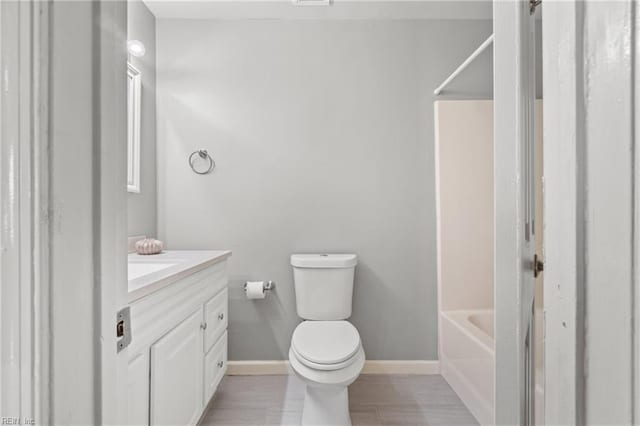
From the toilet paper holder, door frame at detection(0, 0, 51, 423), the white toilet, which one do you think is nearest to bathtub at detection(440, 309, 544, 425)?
the white toilet

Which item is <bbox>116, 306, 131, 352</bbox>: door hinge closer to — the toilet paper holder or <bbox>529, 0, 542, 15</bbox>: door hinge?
<bbox>529, 0, 542, 15</bbox>: door hinge

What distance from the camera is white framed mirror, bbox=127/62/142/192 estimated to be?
172 cm

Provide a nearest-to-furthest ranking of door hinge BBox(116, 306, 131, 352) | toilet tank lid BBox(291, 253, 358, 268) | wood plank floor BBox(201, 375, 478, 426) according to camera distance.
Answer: door hinge BBox(116, 306, 131, 352)
wood plank floor BBox(201, 375, 478, 426)
toilet tank lid BBox(291, 253, 358, 268)

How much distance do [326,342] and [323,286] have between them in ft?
1.33

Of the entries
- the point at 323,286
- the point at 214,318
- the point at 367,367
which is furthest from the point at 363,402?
the point at 214,318

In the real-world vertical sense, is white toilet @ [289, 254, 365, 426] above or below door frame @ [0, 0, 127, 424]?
below

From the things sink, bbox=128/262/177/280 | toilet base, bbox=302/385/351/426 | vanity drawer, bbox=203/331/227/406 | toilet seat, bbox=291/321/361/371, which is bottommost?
toilet base, bbox=302/385/351/426

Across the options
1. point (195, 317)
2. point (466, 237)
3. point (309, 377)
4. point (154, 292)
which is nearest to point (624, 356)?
point (154, 292)

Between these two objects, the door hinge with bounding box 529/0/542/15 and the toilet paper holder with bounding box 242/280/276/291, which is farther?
the toilet paper holder with bounding box 242/280/276/291

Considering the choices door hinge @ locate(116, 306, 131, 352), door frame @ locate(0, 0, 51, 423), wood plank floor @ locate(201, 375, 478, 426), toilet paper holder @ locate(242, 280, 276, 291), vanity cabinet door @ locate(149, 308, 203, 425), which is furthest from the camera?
toilet paper holder @ locate(242, 280, 276, 291)

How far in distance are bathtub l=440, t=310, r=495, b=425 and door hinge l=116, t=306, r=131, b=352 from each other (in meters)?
1.50

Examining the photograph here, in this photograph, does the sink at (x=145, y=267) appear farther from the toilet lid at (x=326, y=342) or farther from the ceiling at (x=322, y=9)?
the ceiling at (x=322, y=9)

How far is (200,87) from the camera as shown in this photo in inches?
79.3

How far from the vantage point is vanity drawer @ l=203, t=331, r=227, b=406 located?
140 cm
